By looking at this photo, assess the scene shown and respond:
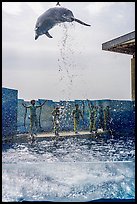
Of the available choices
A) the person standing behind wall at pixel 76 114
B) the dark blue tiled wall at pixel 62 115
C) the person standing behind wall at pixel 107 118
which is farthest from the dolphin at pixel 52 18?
the person standing behind wall at pixel 107 118

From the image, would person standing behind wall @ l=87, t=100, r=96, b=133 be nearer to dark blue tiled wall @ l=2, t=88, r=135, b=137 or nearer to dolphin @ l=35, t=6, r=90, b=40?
dark blue tiled wall @ l=2, t=88, r=135, b=137

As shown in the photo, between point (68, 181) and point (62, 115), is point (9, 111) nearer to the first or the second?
point (62, 115)

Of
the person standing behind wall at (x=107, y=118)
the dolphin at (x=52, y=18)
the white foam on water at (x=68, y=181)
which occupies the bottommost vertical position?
the white foam on water at (x=68, y=181)

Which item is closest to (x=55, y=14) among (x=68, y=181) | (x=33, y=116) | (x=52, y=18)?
(x=52, y=18)

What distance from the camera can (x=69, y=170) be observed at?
15.0ft

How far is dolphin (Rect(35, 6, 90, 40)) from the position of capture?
146 inches

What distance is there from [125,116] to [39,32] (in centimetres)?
339

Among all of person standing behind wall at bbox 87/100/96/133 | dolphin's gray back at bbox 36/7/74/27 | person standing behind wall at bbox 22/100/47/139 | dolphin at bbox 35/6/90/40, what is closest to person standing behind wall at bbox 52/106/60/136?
person standing behind wall at bbox 22/100/47/139

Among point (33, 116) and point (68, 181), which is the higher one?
point (33, 116)

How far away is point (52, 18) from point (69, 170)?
2406 millimetres

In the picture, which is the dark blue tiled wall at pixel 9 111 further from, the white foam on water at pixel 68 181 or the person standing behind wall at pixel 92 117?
the person standing behind wall at pixel 92 117

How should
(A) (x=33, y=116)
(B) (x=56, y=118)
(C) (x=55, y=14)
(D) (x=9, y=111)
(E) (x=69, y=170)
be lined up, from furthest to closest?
(B) (x=56, y=118)
(A) (x=33, y=116)
(D) (x=9, y=111)
(E) (x=69, y=170)
(C) (x=55, y=14)

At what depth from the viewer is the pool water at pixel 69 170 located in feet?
10.5

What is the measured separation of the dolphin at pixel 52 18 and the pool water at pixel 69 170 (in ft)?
6.96
